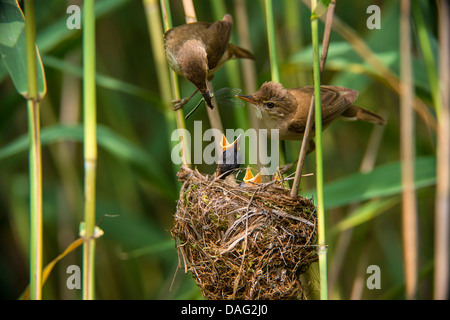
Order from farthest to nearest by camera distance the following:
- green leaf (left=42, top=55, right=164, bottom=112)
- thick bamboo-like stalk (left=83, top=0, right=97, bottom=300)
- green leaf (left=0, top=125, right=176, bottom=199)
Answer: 1. green leaf (left=0, top=125, right=176, bottom=199)
2. green leaf (left=42, top=55, right=164, bottom=112)
3. thick bamboo-like stalk (left=83, top=0, right=97, bottom=300)

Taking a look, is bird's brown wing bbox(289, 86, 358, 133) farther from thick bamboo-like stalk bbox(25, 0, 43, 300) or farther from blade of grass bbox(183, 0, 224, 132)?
thick bamboo-like stalk bbox(25, 0, 43, 300)

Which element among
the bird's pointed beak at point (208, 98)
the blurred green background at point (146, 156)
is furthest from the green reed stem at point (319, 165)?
the blurred green background at point (146, 156)

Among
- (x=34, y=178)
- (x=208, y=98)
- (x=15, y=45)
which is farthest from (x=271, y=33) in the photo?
(x=34, y=178)

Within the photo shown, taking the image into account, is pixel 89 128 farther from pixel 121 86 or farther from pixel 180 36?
pixel 180 36

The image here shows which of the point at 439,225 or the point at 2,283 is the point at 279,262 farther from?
the point at 2,283

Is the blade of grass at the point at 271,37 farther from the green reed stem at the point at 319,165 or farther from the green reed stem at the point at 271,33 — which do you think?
the green reed stem at the point at 319,165

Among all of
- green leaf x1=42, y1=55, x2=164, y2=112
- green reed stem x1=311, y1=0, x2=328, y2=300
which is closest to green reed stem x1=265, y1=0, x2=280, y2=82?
green reed stem x1=311, y1=0, x2=328, y2=300

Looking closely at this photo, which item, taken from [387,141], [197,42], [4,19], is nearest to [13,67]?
[4,19]
